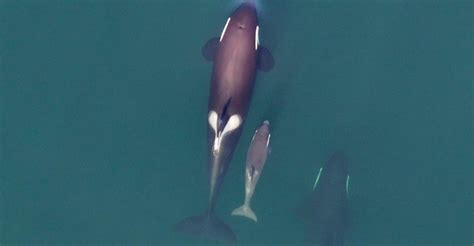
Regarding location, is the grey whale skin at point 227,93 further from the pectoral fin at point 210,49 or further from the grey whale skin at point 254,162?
the grey whale skin at point 254,162

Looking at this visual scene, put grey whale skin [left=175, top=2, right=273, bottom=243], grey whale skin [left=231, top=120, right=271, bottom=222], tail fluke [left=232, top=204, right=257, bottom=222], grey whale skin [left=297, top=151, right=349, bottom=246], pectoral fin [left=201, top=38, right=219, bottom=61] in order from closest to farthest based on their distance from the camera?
grey whale skin [left=175, top=2, right=273, bottom=243] < grey whale skin [left=231, top=120, right=271, bottom=222] < tail fluke [left=232, top=204, right=257, bottom=222] < grey whale skin [left=297, top=151, right=349, bottom=246] < pectoral fin [left=201, top=38, right=219, bottom=61]

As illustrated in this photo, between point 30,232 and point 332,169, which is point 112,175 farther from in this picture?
point 332,169

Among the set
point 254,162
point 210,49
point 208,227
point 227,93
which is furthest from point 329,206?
point 210,49

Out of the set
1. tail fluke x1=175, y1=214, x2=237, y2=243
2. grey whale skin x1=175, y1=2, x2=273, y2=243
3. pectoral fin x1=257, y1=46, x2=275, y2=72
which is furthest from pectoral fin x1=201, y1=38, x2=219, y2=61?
tail fluke x1=175, y1=214, x2=237, y2=243

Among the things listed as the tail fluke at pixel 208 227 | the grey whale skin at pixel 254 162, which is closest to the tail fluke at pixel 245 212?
the grey whale skin at pixel 254 162

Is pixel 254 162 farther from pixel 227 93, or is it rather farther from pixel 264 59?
pixel 264 59

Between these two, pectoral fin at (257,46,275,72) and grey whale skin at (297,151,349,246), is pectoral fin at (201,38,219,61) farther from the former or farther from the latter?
grey whale skin at (297,151,349,246)

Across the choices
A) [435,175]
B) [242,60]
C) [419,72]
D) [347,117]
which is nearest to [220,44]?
[242,60]
